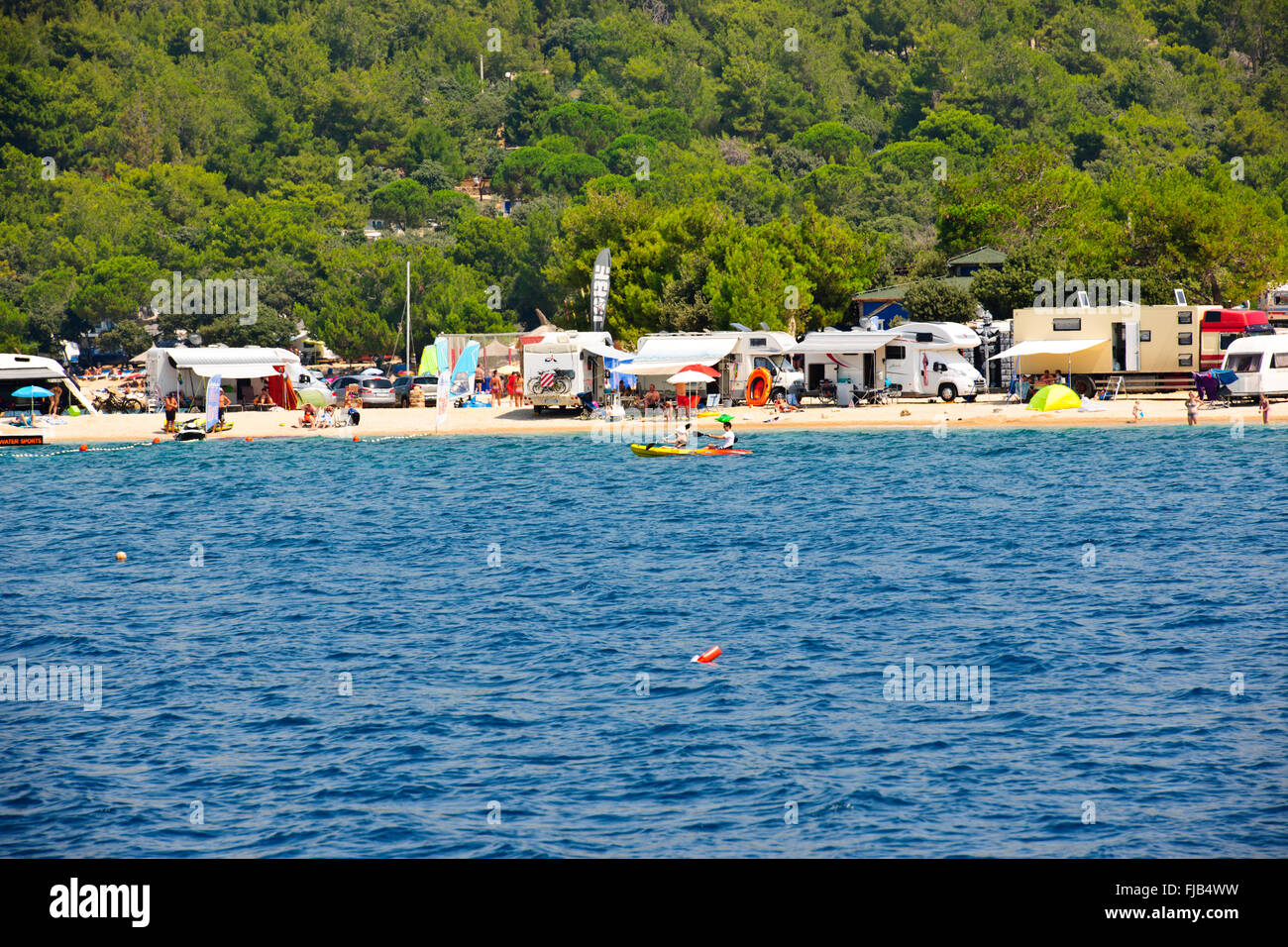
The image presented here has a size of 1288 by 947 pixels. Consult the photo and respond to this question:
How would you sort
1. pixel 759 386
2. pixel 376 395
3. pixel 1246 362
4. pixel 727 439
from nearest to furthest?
pixel 727 439, pixel 1246 362, pixel 759 386, pixel 376 395

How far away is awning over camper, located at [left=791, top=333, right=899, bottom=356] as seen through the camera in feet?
183

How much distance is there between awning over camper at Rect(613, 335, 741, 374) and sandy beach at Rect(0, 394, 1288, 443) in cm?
226

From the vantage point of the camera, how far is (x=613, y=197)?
7875 centimetres

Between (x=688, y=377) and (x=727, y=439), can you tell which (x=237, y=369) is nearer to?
(x=688, y=377)

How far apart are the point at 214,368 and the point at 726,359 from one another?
22.5 m

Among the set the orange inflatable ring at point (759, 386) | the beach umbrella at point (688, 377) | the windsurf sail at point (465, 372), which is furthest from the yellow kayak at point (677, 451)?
the windsurf sail at point (465, 372)

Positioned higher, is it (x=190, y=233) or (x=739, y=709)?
(x=190, y=233)

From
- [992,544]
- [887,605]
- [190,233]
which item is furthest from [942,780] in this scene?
[190,233]

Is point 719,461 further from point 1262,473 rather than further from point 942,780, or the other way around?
point 942,780

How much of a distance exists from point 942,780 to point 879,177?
144 metres
